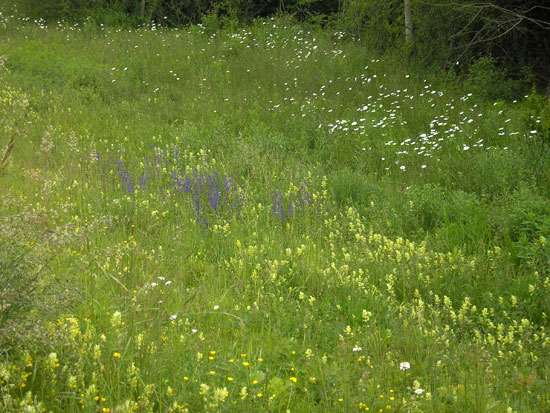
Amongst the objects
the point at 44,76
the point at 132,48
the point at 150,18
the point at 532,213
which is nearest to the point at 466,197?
the point at 532,213

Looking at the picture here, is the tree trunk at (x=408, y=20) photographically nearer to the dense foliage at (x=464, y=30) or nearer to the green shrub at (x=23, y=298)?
the dense foliage at (x=464, y=30)

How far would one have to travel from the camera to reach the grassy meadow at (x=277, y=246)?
2902mm

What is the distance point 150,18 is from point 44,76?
9.49 metres

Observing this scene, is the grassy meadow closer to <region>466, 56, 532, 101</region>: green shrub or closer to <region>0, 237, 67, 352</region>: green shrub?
<region>0, 237, 67, 352</region>: green shrub

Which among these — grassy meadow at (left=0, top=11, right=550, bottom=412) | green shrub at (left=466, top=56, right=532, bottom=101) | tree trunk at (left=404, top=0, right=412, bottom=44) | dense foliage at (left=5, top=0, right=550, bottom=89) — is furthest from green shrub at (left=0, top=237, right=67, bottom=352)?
tree trunk at (left=404, top=0, right=412, bottom=44)

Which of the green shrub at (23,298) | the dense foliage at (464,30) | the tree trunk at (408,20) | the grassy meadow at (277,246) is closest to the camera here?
the green shrub at (23,298)

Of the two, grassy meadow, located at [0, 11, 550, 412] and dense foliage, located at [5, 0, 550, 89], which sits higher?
dense foliage, located at [5, 0, 550, 89]

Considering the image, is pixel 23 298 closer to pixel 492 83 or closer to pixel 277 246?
pixel 277 246

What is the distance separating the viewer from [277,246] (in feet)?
16.6

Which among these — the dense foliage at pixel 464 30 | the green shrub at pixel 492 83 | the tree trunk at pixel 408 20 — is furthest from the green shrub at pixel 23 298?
the tree trunk at pixel 408 20

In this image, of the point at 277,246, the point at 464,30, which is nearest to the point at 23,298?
the point at 277,246

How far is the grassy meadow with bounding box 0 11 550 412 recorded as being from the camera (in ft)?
9.52

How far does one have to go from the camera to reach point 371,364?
11.2 ft

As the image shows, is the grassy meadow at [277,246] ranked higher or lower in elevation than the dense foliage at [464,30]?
lower
